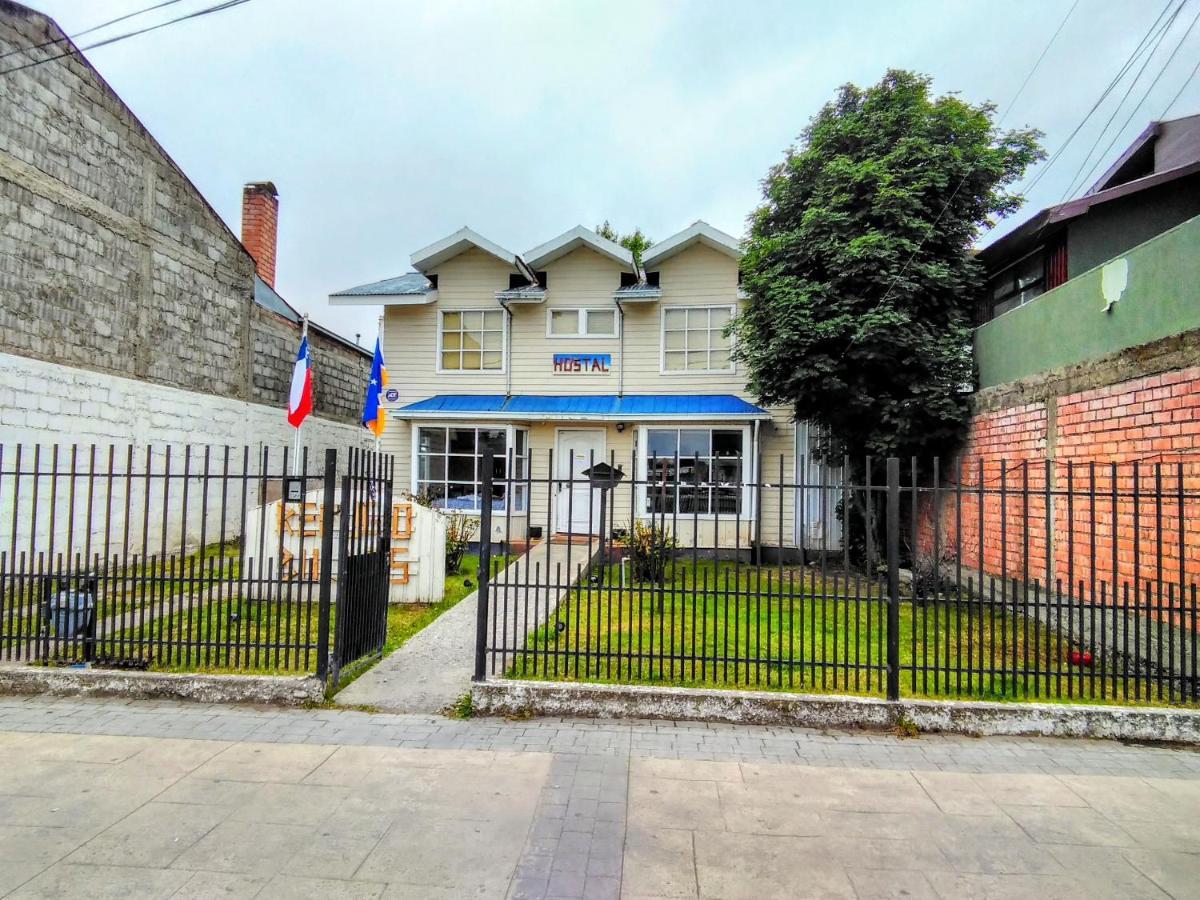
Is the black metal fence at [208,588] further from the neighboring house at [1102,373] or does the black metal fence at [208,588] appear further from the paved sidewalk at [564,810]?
the neighboring house at [1102,373]

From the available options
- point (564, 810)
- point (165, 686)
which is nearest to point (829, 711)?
point (564, 810)

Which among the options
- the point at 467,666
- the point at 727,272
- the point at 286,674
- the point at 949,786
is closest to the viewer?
→ the point at 949,786

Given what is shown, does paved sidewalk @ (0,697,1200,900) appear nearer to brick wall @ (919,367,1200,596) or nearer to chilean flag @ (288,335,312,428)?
brick wall @ (919,367,1200,596)

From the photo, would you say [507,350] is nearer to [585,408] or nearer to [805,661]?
[585,408]

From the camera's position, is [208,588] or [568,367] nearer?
[208,588]

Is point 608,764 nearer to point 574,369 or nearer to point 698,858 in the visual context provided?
point 698,858

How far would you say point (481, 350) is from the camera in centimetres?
1540

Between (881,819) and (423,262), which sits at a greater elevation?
(423,262)

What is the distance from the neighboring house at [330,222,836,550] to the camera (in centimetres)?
1427

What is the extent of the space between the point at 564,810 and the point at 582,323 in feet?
40.7

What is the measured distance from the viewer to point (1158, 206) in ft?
32.0

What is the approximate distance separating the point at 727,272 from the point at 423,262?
6624 mm

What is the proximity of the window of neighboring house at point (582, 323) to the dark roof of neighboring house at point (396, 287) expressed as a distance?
2.86 meters

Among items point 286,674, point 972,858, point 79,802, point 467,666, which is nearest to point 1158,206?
point 972,858
